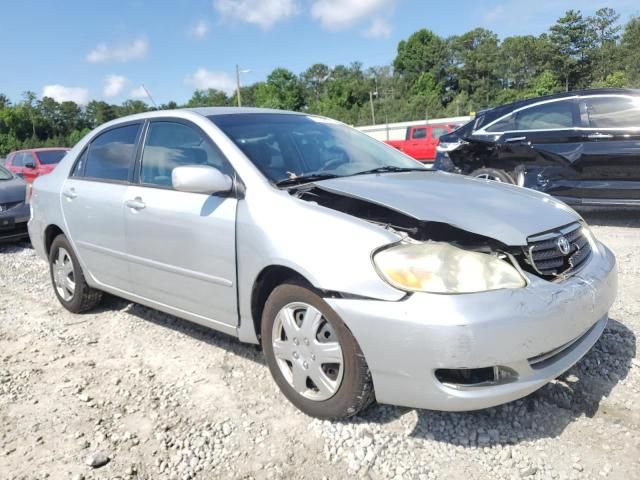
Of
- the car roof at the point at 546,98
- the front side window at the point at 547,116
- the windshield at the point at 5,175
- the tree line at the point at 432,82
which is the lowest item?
the windshield at the point at 5,175

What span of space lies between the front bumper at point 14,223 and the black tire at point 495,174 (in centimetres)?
645

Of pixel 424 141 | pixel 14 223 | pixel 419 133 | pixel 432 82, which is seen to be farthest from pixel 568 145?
pixel 432 82

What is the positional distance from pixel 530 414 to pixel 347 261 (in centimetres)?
118

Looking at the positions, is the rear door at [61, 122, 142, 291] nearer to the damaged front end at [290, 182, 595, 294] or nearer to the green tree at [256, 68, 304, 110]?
the damaged front end at [290, 182, 595, 294]

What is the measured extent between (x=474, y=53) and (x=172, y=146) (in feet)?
264

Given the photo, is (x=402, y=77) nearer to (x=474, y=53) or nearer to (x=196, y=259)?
(x=474, y=53)

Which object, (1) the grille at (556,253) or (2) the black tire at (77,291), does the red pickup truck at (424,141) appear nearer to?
(2) the black tire at (77,291)

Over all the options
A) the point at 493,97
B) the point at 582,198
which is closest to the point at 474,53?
the point at 493,97

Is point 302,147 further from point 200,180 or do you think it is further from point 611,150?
point 611,150

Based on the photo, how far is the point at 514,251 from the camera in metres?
2.15

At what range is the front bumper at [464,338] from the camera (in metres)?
1.91

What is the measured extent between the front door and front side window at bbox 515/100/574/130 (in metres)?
5.05

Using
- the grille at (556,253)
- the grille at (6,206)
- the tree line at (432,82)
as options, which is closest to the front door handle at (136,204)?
the grille at (556,253)

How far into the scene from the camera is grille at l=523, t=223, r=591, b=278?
2189 millimetres
